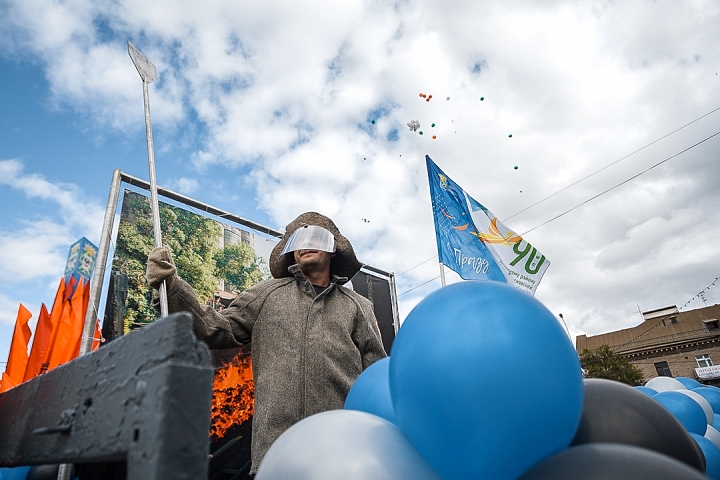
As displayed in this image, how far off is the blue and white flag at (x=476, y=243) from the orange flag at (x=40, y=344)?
4468 millimetres

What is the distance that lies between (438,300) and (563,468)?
1.67ft

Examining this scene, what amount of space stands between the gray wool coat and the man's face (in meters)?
0.06

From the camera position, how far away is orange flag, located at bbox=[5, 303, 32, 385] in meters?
3.55

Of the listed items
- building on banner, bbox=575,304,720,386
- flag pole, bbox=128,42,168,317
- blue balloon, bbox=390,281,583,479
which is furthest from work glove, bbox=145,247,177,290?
building on banner, bbox=575,304,720,386

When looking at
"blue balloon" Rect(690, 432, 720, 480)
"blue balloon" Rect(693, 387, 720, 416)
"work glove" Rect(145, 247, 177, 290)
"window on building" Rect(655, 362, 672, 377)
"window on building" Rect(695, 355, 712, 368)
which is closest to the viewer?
"work glove" Rect(145, 247, 177, 290)

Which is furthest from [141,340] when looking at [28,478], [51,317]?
[51,317]

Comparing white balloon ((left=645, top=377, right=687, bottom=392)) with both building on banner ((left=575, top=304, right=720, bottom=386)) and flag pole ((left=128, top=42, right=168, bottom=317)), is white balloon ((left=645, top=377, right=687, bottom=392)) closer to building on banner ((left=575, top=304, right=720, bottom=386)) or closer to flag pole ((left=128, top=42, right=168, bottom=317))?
flag pole ((left=128, top=42, right=168, bottom=317))

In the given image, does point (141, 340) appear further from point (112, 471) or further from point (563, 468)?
point (112, 471)

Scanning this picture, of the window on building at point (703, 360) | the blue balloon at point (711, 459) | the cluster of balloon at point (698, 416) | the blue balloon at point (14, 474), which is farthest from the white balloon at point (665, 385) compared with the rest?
the window on building at point (703, 360)

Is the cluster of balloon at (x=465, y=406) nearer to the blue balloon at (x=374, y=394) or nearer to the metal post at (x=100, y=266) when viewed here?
the blue balloon at (x=374, y=394)

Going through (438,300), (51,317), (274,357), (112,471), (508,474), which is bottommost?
(508,474)

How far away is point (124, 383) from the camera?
26.3 inches

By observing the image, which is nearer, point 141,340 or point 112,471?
point 141,340

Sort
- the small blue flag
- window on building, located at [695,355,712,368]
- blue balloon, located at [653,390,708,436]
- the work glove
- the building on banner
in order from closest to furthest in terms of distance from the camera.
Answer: the work glove < blue balloon, located at [653,390,708,436] < the small blue flag < window on building, located at [695,355,712,368] < the building on banner
